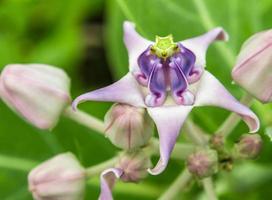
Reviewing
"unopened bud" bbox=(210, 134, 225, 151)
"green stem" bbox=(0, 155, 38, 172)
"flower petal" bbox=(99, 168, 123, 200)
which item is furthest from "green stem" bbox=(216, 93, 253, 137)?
"green stem" bbox=(0, 155, 38, 172)

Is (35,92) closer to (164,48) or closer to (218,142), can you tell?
(164,48)

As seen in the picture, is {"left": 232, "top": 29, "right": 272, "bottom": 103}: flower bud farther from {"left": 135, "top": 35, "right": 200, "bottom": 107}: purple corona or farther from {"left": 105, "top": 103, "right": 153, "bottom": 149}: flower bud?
{"left": 105, "top": 103, "right": 153, "bottom": 149}: flower bud

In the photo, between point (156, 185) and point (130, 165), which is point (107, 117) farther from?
point (156, 185)

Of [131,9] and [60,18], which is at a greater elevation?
[131,9]

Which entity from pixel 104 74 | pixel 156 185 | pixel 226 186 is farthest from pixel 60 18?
pixel 226 186

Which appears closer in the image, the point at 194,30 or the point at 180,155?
the point at 180,155

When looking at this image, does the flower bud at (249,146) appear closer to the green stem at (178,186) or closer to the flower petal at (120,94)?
the green stem at (178,186)
